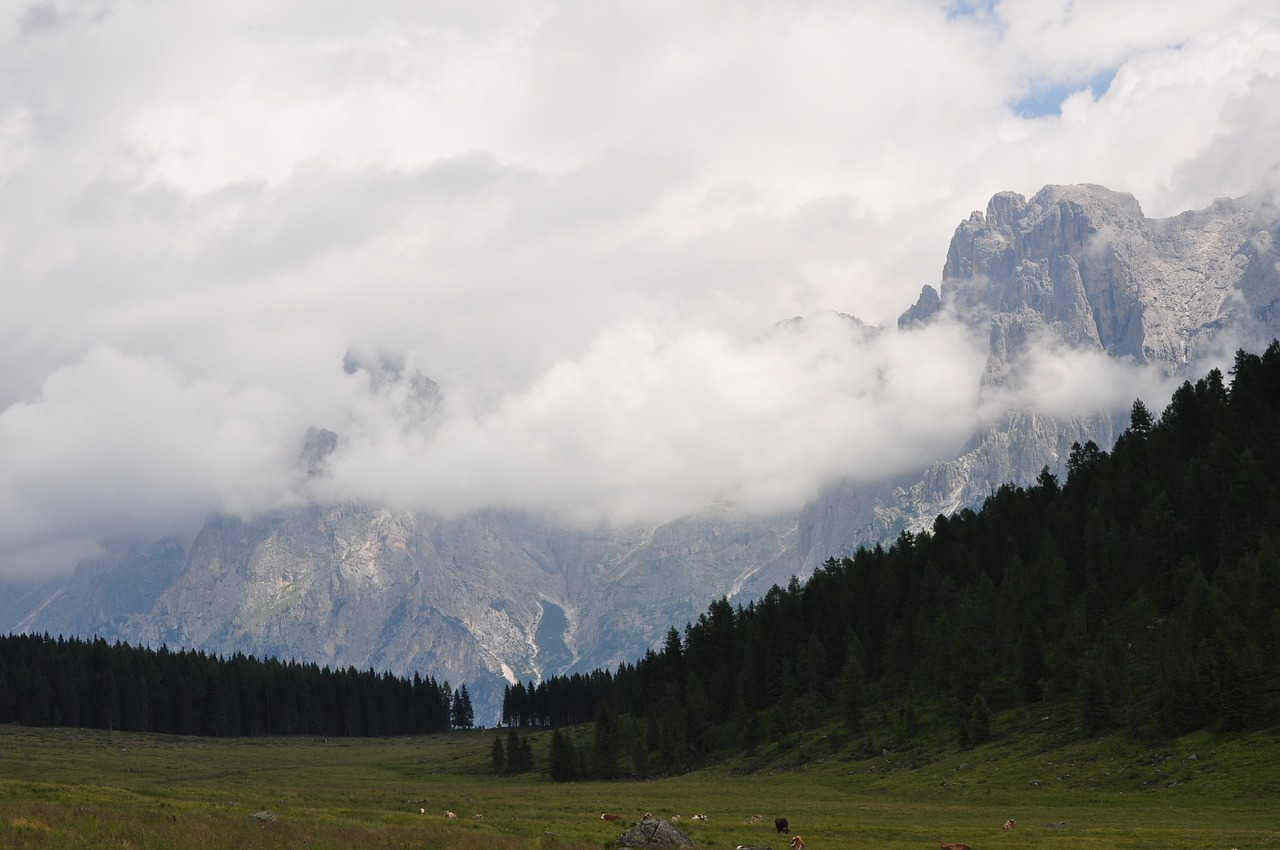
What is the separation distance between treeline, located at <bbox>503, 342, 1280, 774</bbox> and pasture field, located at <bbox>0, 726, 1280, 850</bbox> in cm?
751

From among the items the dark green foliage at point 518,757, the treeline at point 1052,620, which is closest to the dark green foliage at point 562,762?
the treeline at point 1052,620

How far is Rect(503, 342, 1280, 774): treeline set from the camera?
328 ft

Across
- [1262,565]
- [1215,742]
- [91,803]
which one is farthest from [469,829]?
[1262,565]

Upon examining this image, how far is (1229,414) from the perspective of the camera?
140750 mm

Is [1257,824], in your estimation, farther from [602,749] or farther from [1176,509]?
[602,749]

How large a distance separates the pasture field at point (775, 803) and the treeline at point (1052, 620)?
296 inches

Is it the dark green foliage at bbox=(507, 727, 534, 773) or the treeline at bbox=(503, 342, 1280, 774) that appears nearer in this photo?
the treeline at bbox=(503, 342, 1280, 774)

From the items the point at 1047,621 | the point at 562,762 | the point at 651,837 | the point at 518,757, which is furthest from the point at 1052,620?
the point at 651,837

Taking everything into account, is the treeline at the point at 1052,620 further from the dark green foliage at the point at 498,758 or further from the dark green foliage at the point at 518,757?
the dark green foliage at the point at 498,758

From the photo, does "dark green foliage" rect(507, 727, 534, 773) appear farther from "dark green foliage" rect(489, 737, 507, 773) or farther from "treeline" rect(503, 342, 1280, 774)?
"treeline" rect(503, 342, 1280, 774)

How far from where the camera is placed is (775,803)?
272 feet

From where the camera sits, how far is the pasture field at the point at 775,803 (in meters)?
44.8

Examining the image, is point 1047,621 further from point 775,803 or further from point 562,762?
point 562,762

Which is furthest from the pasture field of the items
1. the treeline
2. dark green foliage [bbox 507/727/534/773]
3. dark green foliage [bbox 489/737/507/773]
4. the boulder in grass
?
dark green foliage [bbox 489/737/507/773]
